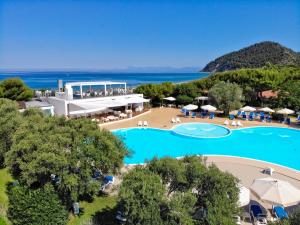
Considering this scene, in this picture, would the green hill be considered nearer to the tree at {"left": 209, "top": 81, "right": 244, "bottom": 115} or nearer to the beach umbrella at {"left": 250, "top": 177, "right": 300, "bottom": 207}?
the tree at {"left": 209, "top": 81, "right": 244, "bottom": 115}

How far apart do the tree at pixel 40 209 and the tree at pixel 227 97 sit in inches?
860

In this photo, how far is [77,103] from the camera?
85.5 ft

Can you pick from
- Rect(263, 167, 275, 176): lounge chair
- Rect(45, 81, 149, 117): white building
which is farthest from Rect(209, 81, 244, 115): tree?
Rect(263, 167, 275, 176): lounge chair

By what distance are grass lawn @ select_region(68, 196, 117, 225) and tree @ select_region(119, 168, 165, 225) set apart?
2473mm

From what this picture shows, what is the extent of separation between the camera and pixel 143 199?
6.98 metres

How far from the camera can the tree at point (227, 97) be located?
2777 cm

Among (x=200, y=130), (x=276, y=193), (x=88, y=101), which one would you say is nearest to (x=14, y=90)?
(x=88, y=101)

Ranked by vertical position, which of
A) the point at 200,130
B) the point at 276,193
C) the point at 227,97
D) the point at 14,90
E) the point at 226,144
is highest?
the point at 14,90

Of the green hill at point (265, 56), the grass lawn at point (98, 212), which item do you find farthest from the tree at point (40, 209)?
the green hill at point (265, 56)

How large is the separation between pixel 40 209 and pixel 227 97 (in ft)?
74.3

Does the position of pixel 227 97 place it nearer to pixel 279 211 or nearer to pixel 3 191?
pixel 279 211

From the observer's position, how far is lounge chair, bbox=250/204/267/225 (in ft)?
29.5

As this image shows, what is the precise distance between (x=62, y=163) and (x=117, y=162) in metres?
1.97

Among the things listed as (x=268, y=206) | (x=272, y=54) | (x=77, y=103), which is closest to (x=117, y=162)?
(x=268, y=206)
